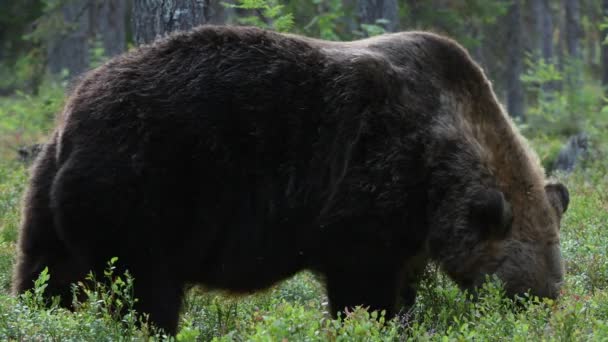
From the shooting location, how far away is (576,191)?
10648 millimetres

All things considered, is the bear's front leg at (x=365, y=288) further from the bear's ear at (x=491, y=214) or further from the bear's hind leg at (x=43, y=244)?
the bear's hind leg at (x=43, y=244)

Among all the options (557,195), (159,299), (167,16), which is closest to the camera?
(159,299)

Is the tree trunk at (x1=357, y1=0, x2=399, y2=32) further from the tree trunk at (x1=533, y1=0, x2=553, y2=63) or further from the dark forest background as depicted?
the tree trunk at (x1=533, y1=0, x2=553, y2=63)

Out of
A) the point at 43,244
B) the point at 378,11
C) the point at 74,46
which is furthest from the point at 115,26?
the point at 43,244

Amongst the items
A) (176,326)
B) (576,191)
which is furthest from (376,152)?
(576,191)

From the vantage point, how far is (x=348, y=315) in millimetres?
4457

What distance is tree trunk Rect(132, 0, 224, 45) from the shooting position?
8.41 m

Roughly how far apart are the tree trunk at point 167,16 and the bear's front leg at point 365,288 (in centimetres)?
382

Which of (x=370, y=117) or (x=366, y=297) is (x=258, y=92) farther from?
(x=366, y=297)

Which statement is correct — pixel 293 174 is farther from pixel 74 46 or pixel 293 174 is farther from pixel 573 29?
pixel 573 29

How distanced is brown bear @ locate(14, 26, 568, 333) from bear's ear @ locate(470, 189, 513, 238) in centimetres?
1

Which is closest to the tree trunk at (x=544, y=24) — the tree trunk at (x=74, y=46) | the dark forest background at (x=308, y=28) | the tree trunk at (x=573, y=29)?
the tree trunk at (x=573, y=29)

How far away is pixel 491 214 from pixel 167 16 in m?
4.35

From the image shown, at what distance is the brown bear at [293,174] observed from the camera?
5.26 meters
